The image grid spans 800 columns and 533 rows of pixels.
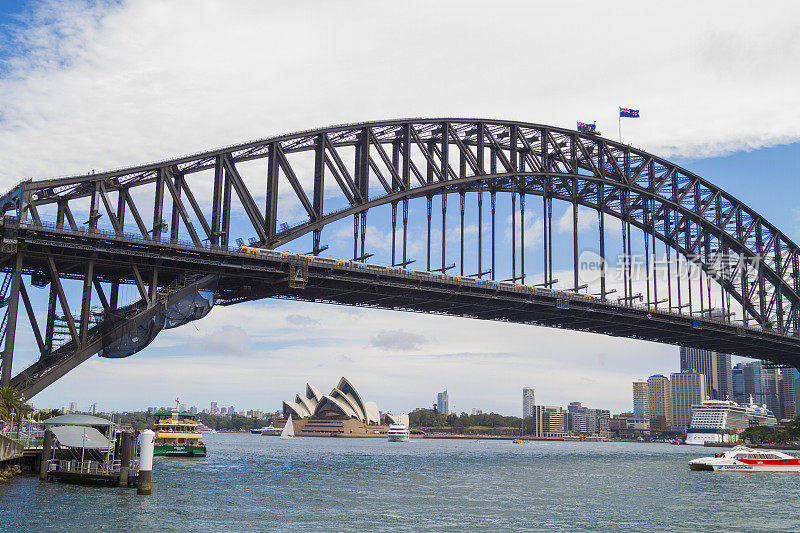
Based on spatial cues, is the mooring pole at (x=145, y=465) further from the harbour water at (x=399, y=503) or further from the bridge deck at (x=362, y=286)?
the bridge deck at (x=362, y=286)

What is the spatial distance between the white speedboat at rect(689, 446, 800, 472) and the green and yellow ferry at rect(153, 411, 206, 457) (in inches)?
2041

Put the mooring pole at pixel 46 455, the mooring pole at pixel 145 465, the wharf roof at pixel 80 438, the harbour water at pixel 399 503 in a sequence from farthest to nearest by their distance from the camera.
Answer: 1. the wharf roof at pixel 80 438
2. the mooring pole at pixel 46 455
3. the mooring pole at pixel 145 465
4. the harbour water at pixel 399 503

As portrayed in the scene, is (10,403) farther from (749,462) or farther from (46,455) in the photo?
(749,462)

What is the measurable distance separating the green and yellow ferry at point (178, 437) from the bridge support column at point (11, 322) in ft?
98.6

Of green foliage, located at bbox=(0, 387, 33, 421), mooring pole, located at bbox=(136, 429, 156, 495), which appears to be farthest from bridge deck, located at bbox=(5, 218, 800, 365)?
mooring pole, located at bbox=(136, 429, 156, 495)

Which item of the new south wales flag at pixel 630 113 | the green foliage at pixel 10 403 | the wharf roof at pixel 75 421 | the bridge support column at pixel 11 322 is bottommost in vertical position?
the wharf roof at pixel 75 421

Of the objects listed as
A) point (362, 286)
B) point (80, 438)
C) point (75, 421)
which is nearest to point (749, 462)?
point (362, 286)

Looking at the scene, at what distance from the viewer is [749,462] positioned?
86.8 metres

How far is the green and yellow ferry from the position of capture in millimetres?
89938

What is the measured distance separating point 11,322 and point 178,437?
115 feet

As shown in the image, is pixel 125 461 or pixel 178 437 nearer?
pixel 125 461

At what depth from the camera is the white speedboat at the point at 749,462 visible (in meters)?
85.6

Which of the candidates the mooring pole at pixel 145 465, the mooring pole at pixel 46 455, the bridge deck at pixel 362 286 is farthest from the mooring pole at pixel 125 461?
the bridge deck at pixel 362 286

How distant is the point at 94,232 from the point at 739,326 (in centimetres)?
9081
